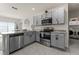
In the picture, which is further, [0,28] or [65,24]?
[0,28]

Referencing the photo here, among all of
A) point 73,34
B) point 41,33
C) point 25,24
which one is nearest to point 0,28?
point 25,24

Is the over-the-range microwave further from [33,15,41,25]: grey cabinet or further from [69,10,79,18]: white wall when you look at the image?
Result: [69,10,79,18]: white wall

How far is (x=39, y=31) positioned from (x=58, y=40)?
1712mm

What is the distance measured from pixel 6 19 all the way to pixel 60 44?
5.23 metres

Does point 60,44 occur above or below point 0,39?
below

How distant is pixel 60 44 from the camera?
140 inches

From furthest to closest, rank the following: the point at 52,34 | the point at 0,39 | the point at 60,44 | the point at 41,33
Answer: the point at 41,33 → the point at 52,34 → the point at 60,44 → the point at 0,39

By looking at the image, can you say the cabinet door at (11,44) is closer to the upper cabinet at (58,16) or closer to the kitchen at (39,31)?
the kitchen at (39,31)

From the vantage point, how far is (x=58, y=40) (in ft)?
12.0

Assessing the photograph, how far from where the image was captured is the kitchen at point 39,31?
315 centimetres

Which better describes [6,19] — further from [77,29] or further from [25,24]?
[77,29]

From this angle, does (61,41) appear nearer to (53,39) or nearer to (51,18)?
(53,39)

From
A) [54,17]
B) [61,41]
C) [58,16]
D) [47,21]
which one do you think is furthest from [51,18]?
[61,41]

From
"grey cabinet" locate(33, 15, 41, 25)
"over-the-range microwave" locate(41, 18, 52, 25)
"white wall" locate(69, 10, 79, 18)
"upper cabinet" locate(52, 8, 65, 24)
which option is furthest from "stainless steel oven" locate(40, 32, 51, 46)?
"white wall" locate(69, 10, 79, 18)
